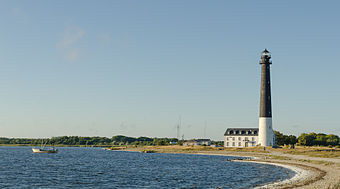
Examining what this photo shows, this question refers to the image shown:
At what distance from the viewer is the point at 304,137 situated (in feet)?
450

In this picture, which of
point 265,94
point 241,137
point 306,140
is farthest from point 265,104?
point 306,140

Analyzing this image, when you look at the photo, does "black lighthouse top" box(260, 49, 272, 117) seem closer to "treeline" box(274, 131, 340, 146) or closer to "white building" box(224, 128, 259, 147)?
"white building" box(224, 128, 259, 147)

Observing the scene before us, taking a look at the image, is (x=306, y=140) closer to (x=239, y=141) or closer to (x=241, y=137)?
(x=241, y=137)

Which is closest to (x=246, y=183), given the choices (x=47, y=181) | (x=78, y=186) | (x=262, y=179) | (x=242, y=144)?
(x=262, y=179)

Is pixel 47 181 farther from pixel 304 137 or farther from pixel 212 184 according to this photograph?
pixel 304 137

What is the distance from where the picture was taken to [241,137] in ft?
434

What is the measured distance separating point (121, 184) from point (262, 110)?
7347cm

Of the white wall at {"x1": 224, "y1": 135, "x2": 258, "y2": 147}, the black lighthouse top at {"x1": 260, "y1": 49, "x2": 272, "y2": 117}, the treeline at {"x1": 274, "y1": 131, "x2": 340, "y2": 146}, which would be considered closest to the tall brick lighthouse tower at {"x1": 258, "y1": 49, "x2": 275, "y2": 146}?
the black lighthouse top at {"x1": 260, "y1": 49, "x2": 272, "y2": 117}

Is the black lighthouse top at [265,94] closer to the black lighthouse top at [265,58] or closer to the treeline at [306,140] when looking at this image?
the black lighthouse top at [265,58]

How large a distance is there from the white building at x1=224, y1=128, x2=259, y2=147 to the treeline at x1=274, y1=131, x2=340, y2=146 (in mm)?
9764

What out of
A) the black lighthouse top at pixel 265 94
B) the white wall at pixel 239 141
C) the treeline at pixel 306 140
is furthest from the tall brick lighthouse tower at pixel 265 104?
the treeline at pixel 306 140

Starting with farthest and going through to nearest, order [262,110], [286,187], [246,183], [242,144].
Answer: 1. [242,144]
2. [262,110]
3. [246,183]
4. [286,187]

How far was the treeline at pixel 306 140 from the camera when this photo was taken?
13300 centimetres

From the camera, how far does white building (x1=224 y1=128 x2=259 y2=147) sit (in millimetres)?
130500
